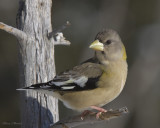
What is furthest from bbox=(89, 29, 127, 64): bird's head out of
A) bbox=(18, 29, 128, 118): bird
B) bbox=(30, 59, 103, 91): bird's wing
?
bbox=(30, 59, 103, 91): bird's wing

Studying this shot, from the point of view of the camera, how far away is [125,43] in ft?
40.3

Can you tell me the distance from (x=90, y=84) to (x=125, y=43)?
6.84m

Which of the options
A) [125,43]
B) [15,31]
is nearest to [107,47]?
[15,31]

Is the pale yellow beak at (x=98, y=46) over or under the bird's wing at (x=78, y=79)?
over

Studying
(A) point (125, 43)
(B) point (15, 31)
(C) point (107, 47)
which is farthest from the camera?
(A) point (125, 43)

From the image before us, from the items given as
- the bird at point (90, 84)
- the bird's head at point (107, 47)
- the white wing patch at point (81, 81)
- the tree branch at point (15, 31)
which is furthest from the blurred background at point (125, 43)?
the tree branch at point (15, 31)

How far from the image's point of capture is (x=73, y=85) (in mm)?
5668

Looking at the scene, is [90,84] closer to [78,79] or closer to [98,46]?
[78,79]

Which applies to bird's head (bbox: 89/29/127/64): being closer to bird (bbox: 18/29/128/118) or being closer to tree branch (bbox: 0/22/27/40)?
bird (bbox: 18/29/128/118)

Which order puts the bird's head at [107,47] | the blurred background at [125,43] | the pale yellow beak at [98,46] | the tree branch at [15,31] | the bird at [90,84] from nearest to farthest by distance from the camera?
1. the tree branch at [15,31]
2. the bird at [90,84]
3. the pale yellow beak at [98,46]
4. the bird's head at [107,47]
5. the blurred background at [125,43]

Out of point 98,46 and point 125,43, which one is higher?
point 125,43

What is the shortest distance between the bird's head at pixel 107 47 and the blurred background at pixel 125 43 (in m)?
5.13

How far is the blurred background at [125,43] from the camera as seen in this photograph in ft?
38.1

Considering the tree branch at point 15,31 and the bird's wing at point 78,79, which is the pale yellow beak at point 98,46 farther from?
the tree branch at point 15,31
